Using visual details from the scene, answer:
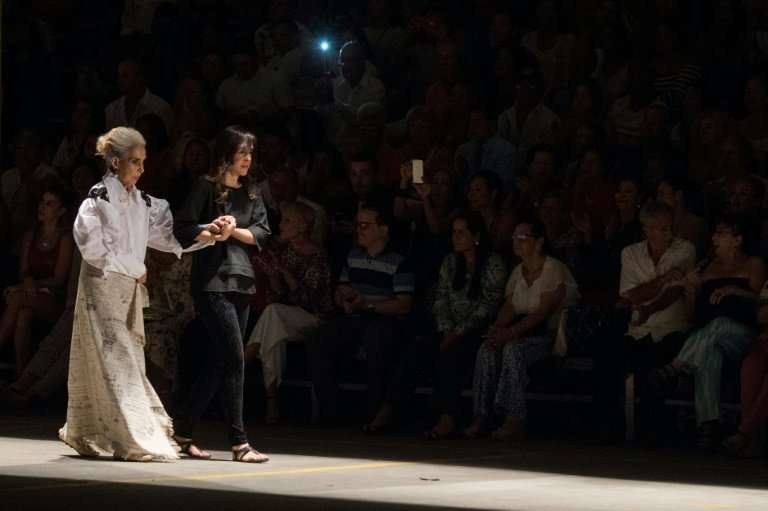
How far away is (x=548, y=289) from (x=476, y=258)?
58 cm

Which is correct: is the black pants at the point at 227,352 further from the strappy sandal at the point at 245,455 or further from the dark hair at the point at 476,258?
the dark hair at the point at 476,258

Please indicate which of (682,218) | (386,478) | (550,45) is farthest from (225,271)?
(550,45)

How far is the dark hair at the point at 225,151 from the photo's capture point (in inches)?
363

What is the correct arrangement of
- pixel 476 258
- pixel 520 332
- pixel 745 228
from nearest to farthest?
pixel 745 228
pixel 520 332
pixel 476 258

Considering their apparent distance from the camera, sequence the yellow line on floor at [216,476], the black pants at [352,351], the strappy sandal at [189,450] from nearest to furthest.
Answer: the yellow line on floor at [216,476] < the strappy sandal at [189,450] < the black pants at [352,351]

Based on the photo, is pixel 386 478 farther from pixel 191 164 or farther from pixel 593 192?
pixel 191 164

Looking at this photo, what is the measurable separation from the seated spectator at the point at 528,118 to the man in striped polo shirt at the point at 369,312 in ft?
5.67

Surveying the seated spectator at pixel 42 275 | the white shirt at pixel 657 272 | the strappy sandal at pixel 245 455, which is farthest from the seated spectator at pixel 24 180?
the strappy sandal at pixel 245 455

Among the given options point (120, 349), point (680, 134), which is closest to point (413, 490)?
point (120, 349)

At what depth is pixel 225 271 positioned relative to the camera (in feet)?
30.0

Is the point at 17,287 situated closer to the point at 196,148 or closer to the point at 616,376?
the point at 196,148

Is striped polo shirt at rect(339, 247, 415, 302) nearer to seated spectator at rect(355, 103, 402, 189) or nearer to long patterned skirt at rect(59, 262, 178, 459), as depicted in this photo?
seated spectator at rect(355, 103, 402, 189)

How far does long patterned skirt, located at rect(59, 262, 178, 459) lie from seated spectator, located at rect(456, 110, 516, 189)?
14.6 ft

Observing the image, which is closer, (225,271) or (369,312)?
(225,271)
